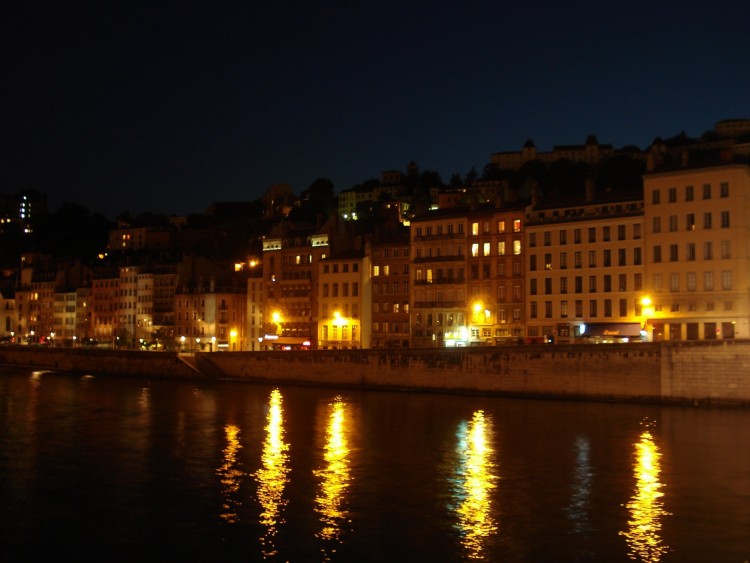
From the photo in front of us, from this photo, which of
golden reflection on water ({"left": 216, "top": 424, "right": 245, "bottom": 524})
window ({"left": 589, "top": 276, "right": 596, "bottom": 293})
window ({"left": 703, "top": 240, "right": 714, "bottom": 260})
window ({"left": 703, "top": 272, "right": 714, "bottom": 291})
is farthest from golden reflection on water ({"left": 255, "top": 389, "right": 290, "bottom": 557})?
window ({"left": 703, "top": 240, "right": 714, "bottom": 260})

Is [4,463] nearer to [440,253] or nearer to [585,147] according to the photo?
[440,253]

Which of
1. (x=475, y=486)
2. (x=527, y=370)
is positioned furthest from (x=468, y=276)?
(x=475, y=486)

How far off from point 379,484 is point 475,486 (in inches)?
126

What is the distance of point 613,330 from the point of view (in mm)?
55844

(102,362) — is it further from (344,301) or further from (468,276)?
(468,276)

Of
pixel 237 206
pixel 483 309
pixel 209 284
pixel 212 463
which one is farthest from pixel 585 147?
pixel 212 463

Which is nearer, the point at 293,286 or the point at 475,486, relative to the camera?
the point at 475,486

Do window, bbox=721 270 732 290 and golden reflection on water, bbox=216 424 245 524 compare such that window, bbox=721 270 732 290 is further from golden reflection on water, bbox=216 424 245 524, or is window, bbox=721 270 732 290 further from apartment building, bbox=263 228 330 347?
apartment building, bbox=263 228 330 347

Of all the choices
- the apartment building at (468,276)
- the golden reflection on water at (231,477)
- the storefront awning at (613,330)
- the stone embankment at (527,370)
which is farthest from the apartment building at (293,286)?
the golden reflection on water at (231,477)

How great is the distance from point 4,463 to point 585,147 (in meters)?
143

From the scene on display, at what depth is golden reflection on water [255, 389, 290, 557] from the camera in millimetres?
21312

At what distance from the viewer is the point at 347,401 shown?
167 ft

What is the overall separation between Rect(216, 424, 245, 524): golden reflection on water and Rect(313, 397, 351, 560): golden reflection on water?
2.50m

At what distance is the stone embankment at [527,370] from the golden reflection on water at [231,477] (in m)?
19.6
